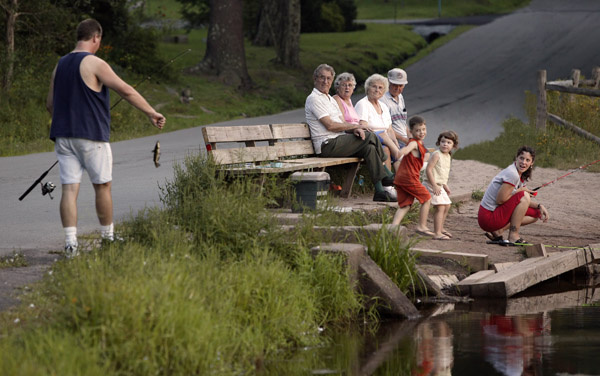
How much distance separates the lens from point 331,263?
22.9ft

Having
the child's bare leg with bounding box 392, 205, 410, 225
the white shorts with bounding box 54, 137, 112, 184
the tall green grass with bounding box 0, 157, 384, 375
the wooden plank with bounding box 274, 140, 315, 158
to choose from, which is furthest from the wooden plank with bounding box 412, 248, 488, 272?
the white shorts with bounding box 54, 137, 112, 184

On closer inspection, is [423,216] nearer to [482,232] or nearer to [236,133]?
[482,232]

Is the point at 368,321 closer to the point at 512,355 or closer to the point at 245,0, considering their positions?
the point at 512,355

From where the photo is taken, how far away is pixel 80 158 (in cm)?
750

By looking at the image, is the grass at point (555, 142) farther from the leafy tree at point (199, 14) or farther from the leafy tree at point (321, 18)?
the leafy tree at point (321, 18)

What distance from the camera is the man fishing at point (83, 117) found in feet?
24.2

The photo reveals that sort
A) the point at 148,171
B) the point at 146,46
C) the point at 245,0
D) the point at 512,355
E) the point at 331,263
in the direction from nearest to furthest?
1. the point at 512,355
2. the point at 331,263
3. the point at 148,171
4. the point at 146,46
5. the point at 245,0

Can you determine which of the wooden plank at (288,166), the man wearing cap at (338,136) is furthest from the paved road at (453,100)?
the man wearing cap at (338,136)

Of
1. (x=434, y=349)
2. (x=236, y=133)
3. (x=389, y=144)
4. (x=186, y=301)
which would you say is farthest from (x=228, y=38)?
(x=186, y=301)

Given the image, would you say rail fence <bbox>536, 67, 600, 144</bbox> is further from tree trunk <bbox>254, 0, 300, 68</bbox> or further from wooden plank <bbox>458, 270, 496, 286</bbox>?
tree trunk <bbox>254, 0, 300, 68</bbox>

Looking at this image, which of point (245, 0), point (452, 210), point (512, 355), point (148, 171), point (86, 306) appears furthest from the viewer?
point (245, 0)

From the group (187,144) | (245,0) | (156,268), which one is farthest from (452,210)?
(245,0)

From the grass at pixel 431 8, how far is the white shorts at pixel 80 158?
3859 cm

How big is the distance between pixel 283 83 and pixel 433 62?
7.22 metres
